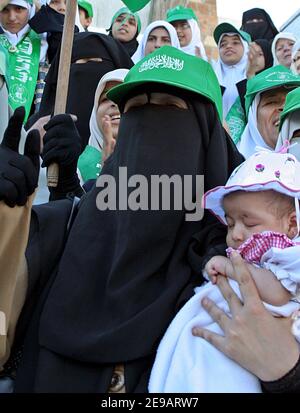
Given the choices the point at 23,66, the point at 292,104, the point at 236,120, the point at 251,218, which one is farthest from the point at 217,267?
the point at 23,66

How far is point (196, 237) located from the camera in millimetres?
1937

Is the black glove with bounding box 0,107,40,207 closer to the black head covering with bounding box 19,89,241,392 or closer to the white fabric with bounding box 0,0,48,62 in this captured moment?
the black head covering with bounding box 19,89,241,392

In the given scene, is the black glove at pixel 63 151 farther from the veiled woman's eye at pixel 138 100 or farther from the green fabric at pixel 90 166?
the green fabric at pixel 90 166

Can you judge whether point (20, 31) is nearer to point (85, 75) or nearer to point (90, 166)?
point (85, 75)

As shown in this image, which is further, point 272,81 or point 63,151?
point 272,81

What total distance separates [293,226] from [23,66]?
343 cm

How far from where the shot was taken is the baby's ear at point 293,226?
1.84m

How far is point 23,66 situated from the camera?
471 centimetres

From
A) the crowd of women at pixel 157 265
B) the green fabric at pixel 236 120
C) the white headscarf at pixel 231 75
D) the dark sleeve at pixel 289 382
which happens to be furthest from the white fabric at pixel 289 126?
the white headscarf at pixel 231 75

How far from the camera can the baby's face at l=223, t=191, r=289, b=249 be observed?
1.83m

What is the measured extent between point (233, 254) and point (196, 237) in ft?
0.75

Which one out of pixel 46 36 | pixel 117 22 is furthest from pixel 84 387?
pixel 117 22

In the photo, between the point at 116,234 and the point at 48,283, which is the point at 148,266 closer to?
the point at 116,234
